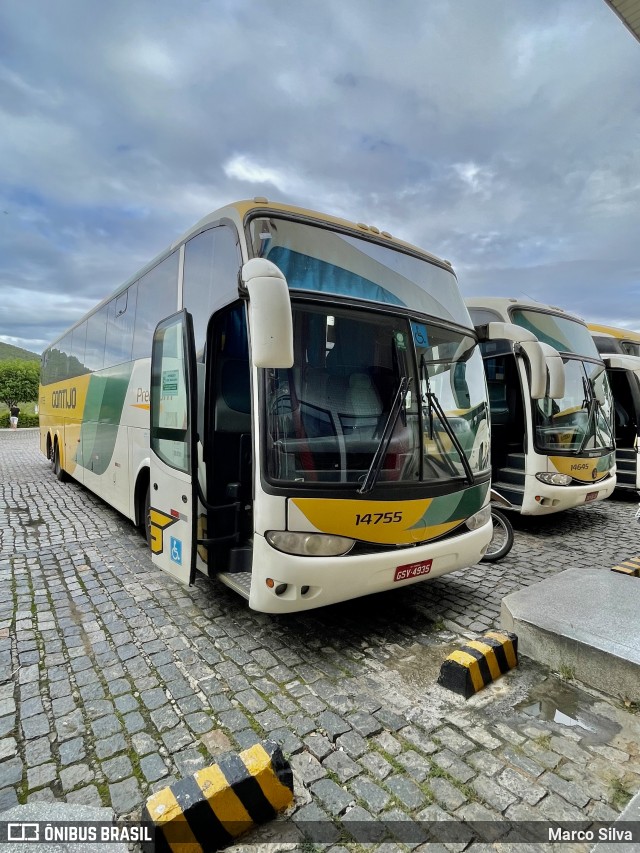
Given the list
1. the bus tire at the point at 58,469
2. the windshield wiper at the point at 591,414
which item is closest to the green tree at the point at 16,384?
the bus tire at the point at 58,469

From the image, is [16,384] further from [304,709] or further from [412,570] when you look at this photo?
[304,709]

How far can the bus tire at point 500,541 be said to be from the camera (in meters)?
6.09

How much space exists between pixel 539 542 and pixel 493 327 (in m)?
3.57

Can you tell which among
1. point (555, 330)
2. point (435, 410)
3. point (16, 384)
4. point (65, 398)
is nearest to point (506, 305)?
point (555, 330)

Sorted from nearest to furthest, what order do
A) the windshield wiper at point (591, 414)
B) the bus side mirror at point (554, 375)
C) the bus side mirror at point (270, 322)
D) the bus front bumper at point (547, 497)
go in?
the bus side mirror at point (270, 322) < the bus side mirror at point (554, 375) < the bus front bumper at point (547, 497) < the windshield wiper at point (591, 414)

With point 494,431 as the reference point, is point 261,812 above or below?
below

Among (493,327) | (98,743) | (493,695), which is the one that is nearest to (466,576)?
(493,695)

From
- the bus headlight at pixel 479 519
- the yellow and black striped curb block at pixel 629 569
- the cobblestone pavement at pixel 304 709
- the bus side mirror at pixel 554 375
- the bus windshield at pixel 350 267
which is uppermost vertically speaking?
the bus windshield at pixel 350 267

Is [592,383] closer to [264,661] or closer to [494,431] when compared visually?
[494,431]

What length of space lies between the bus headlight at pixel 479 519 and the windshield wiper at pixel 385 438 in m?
1.22

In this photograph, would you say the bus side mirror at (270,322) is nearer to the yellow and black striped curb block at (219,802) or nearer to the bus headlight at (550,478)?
the yellow and black striped curb block at (219,802)

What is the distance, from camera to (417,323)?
14.0 feet

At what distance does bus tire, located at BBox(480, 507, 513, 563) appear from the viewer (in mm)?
6086

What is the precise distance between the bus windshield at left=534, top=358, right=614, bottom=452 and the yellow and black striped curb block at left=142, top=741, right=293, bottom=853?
6.12 metres
